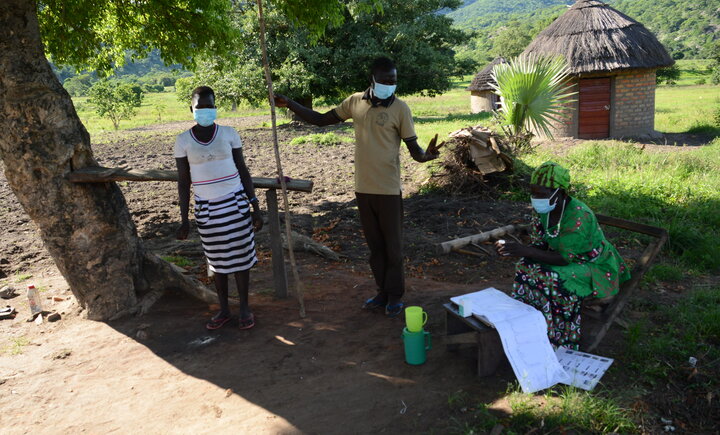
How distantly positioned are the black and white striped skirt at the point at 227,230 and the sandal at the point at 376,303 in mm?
1019

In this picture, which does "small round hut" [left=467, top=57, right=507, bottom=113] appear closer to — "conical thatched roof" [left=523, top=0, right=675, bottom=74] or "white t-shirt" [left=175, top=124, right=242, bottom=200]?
"conical thatched roof" [left=523, top=0, right=675, bottom=74]

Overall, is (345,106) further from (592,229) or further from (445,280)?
(445,280)

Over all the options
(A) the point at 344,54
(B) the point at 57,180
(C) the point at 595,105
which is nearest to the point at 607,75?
(C) the point at 595,105

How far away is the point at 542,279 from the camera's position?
3.38 meters

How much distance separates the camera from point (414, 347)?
3318 millimetres

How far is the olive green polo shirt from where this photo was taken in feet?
12.1

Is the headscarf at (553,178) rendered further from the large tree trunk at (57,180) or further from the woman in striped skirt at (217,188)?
the large tree trunk at (57,180)

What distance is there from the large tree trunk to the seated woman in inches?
122

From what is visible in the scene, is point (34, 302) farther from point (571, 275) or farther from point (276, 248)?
point (571, 275)

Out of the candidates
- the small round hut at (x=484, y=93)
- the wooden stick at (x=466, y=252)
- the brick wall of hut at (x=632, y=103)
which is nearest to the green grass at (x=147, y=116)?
the small round hut at (x=484, y=93)

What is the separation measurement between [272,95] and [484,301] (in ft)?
6.99

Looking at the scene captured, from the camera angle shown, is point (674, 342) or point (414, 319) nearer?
point (414, 319)

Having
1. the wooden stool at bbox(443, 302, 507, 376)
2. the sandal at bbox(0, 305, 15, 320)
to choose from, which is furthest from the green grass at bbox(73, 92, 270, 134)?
the wooden stool at bbox(443, 302, 507, 376)

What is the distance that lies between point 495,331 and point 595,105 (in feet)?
41.5
